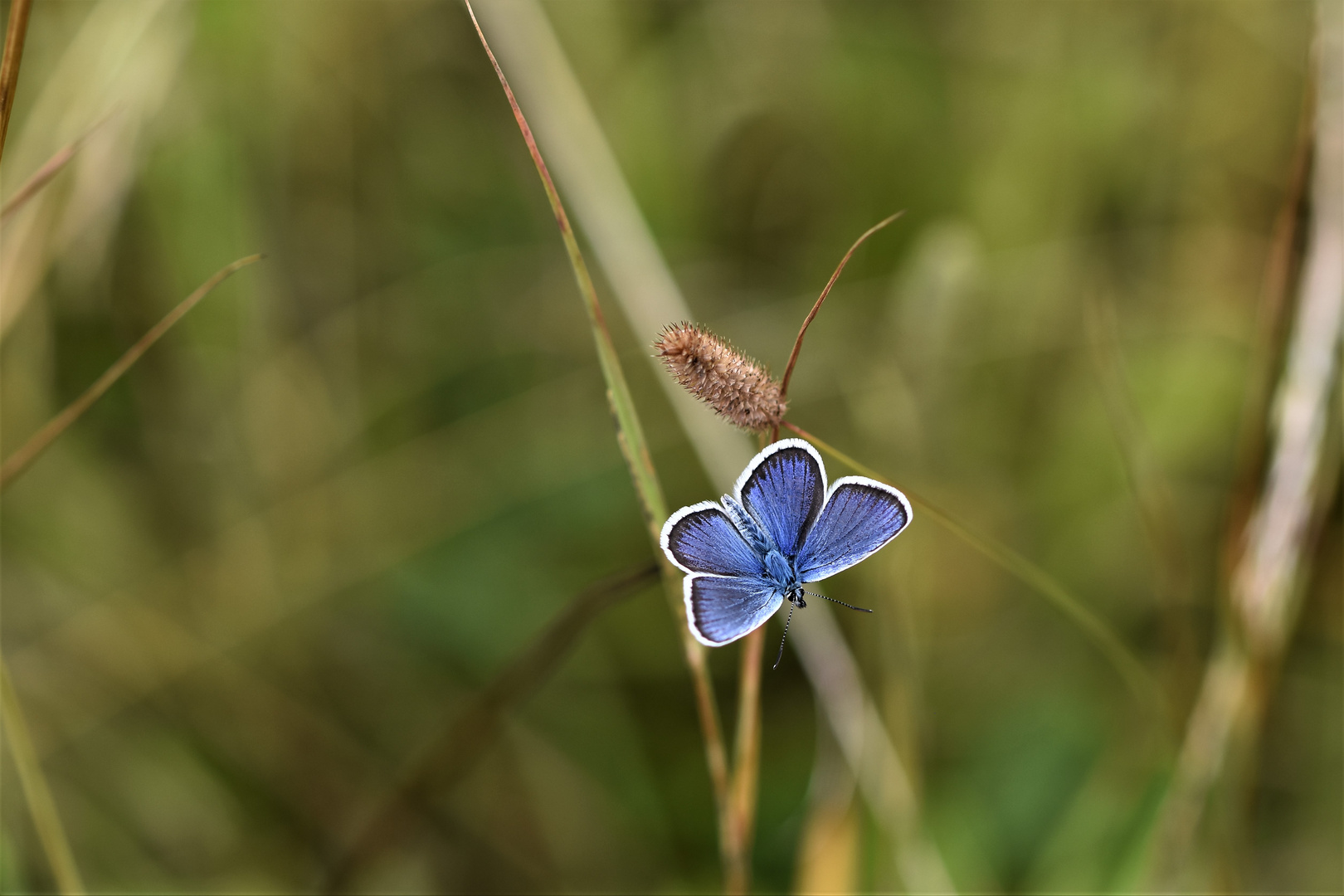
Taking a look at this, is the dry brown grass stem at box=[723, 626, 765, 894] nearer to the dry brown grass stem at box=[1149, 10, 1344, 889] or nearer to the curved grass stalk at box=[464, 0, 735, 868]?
the curved grass stalk at box=[464, 0, 735, 868]

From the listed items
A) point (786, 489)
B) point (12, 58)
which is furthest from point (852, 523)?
point (12, 58)

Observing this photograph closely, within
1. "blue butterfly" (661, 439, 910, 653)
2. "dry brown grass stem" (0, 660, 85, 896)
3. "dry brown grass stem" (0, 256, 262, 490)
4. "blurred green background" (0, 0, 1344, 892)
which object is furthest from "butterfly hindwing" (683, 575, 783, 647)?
"blurred green background" (0, 0, 1344, 892)

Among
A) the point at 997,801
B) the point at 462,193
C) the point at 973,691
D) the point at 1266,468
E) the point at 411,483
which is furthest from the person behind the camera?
the point at 462,193

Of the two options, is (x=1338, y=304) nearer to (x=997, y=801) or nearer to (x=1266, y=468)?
(x=1266, y=468)

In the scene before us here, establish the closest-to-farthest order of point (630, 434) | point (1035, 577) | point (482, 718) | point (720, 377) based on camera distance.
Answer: point (720, 377)
point (630, 434)
point (1035, 577)
point (482, 718)

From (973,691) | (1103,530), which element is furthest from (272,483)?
(1103,530)

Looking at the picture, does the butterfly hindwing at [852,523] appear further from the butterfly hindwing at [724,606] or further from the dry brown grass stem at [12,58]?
the dry brown grass stem at [12,58]

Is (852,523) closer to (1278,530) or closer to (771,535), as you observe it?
(771,535)
